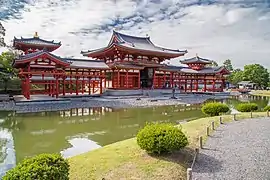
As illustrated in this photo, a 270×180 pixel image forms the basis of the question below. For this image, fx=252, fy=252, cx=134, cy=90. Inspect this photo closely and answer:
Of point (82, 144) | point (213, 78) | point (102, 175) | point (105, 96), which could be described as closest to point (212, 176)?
point (102, 175)

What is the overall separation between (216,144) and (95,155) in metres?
3.98

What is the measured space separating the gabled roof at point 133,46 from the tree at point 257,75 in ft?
118

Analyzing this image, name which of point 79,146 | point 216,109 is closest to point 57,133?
point 79,146

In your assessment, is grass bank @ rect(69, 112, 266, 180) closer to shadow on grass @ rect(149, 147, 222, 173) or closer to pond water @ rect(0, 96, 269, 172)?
shadow on grass @ rect(149, 147, 222, 173)

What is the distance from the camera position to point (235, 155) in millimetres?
7266

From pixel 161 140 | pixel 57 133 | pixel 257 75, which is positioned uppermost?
pixel 257 75

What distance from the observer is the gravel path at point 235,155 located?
5895 millimetres

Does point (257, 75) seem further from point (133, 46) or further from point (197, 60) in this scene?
point (133, 46)

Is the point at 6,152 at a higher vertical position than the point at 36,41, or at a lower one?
lower

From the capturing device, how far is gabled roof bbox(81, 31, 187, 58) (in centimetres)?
3306

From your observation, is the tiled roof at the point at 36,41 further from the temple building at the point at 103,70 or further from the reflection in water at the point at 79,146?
the reflection in water at the point at 79,146

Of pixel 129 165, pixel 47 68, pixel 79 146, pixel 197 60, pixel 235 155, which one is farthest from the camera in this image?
pixel 197 60

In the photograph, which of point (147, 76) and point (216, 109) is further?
point (147, 76)

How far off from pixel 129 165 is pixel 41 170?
8.43 ft
